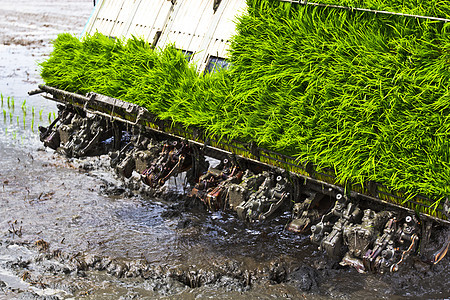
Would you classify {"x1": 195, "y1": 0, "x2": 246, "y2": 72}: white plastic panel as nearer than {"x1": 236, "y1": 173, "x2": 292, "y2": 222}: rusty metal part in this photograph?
No

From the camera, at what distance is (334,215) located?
20.5ft

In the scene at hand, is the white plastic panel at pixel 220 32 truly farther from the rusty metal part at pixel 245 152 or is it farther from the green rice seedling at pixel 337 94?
the rusty metal part at pixel 245 152

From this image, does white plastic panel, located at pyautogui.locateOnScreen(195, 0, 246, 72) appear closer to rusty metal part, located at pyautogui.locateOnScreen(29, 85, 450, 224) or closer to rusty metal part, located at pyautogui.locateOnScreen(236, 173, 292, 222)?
rusty metal part, located at pyautogui.locateOnScreen(29, 85, 450, 224)

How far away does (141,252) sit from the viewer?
707 centimetres

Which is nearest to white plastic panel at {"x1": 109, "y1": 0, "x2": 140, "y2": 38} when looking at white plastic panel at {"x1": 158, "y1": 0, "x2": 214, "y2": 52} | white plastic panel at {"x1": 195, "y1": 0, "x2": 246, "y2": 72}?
white plastic panel at {"x1": 158, "y1": 0, "x2": 214, "y2": 52}

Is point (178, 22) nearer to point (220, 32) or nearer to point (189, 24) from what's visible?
point (189, 24)

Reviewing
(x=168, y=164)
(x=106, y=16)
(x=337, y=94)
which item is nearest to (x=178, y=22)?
(x=106, y=16)

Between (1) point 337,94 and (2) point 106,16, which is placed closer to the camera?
(1) point 337,94

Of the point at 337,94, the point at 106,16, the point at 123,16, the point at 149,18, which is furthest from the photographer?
the point at 106,16

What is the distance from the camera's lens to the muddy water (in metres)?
6.23

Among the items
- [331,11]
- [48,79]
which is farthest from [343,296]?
[48,79]

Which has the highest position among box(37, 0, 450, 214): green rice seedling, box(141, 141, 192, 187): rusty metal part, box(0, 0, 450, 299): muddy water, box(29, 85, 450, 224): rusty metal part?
box(37, 0, 450, 214): green rice seedling

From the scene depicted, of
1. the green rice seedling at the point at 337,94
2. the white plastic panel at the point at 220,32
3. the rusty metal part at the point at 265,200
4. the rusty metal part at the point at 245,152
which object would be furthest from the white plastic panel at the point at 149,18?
the rusty metal part at the point at 265,200

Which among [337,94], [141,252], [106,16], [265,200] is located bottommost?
[141,252]
